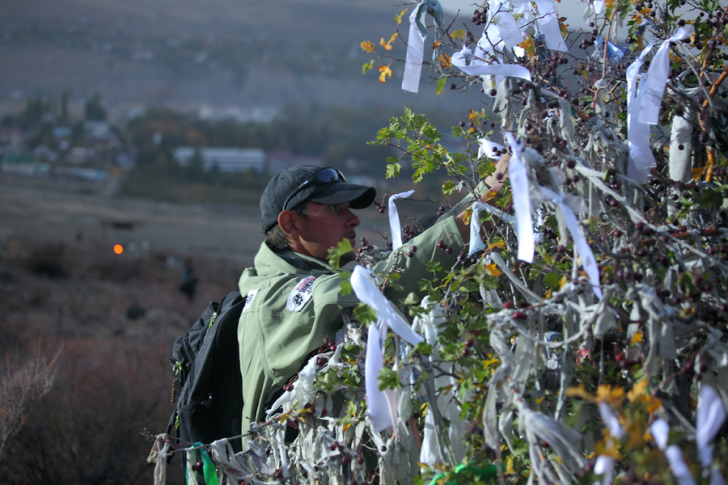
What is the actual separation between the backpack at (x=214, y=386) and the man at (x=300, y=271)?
9cm

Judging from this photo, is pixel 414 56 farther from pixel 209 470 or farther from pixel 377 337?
pixel 209 470

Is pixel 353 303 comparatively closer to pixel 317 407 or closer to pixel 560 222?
pixel 317 407

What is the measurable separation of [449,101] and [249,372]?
276ft

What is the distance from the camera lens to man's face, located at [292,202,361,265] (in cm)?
259

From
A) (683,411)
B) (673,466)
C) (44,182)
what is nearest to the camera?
(673,466)

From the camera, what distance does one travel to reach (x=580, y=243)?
1463mm

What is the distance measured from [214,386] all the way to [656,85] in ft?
5.68

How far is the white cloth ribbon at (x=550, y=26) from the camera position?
6.85ft

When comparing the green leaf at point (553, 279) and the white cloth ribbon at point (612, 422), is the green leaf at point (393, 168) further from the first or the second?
the white cloth ribbon at point (612, 422)

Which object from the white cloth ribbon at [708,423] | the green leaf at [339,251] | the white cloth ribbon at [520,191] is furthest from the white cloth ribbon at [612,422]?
the green leaf at [339,251]

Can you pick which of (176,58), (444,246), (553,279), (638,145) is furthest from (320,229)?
(176,58)

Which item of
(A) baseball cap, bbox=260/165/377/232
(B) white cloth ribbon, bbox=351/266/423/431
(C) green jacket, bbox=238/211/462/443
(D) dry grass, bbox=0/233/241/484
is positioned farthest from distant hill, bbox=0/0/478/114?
(B) white cloth ribbon, bbox=351/266/423/431

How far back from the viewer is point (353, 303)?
2.10m

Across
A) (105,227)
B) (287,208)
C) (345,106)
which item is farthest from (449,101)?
(287,208)
